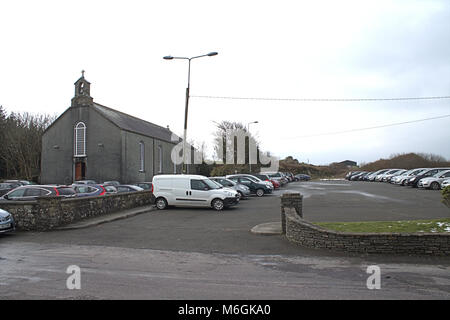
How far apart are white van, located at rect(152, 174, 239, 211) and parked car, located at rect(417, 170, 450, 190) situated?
61.7 ft

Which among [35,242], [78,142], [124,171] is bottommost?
[35,242]

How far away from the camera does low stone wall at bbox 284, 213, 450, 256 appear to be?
768 cm

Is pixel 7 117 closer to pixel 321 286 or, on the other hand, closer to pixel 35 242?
pixel 35 242

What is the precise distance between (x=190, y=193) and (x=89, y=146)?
24.9 metres

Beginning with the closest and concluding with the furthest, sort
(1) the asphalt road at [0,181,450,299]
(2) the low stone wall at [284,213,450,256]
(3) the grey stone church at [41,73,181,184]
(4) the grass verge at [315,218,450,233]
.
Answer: (1) the asphalt road at [0,181,450,299] → (2) the low stone wall at [284,213,450,256] → (4) the grass verge at [315,218,450,233] → (3) the grey stone church at [41,73,181,184]

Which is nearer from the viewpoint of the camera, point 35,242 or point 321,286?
point 321,286

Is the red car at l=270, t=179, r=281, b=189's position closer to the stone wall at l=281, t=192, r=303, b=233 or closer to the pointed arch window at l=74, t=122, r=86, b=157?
the pointed arch window at l=74, t=122, r=86, b=157

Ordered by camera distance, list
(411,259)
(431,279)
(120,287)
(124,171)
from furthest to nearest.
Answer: (124,171) < (411,259) < (431,279) < (120,287)

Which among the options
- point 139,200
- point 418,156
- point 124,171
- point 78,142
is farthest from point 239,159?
point 139,200

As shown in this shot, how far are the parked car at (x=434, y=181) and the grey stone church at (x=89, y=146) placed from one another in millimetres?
28631

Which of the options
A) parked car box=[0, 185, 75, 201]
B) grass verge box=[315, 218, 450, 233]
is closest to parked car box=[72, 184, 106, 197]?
parked car box=[0, 185, 75, 201]

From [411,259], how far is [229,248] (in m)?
4.25

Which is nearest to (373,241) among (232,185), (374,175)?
(232,185)

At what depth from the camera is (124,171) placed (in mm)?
37500
